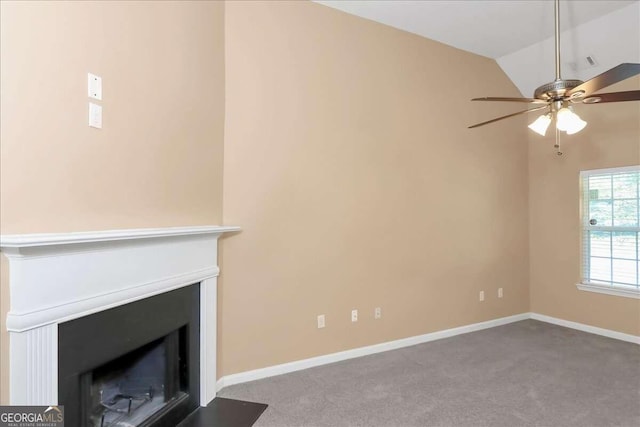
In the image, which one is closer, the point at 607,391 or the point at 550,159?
the point at 607,391

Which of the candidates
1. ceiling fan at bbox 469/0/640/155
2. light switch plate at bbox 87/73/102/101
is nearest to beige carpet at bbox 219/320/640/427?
ceiling fan at bbox 469/0/640/155

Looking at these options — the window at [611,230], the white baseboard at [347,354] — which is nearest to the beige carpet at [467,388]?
the white baseboard at [347,354]

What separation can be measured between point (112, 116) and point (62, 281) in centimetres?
83

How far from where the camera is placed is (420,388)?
274 cm

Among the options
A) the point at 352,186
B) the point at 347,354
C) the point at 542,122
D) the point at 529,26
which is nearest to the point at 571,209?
the point at 529,26

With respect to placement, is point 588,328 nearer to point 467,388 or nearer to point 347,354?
point 467,388

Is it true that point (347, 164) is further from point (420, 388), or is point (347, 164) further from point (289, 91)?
Answer: point (420, 388)

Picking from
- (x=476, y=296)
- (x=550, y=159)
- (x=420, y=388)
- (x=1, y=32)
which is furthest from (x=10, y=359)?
(x=550, y=159)

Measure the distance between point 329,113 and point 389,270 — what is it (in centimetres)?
160

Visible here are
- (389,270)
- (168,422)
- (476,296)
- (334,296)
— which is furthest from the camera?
(476,296)

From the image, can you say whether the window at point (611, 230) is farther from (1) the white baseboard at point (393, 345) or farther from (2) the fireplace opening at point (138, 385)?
(2) the fireplace opening at point (138, 385)

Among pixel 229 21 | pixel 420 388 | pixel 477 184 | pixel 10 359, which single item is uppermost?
pixel 229 21

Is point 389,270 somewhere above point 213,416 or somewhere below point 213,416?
above

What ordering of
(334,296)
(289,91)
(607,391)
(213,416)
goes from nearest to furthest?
(213,416), (607,391), (289,91), (334,296)
